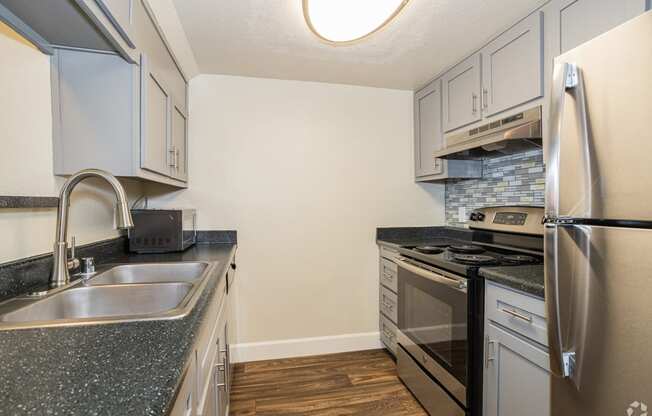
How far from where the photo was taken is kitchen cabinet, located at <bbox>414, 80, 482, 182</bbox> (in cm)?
233

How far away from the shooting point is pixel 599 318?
0.84m

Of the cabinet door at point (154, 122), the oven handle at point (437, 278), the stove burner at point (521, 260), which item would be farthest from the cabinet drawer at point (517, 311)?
the cabinet door at point (154, 122)

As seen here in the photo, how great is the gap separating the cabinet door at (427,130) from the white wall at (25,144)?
227cm

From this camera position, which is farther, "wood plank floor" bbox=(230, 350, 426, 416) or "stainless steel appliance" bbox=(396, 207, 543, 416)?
"wood plank floor" bbox=(230, 350, 426, 416)

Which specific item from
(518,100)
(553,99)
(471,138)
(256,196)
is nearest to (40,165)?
(256,196)

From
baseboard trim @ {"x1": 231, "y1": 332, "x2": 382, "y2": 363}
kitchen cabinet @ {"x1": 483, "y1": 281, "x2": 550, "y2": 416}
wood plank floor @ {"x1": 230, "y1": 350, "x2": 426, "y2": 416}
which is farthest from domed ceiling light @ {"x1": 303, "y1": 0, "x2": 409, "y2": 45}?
baseboard trim @ {"x1": 231, "y1": 332, "x2": 382, "y2": 363}

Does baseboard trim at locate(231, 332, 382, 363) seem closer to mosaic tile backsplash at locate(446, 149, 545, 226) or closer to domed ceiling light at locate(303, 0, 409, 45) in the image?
mosaic tile backsplash at locate(446, 149, 545, 226)

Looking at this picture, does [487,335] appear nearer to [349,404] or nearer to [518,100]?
[349,404]

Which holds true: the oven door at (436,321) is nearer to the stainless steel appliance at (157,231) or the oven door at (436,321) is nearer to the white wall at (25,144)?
the stainless steel appliance at (157,231)

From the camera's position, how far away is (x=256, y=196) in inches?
96.7

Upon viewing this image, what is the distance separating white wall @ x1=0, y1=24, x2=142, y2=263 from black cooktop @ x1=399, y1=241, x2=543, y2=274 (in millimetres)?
1778

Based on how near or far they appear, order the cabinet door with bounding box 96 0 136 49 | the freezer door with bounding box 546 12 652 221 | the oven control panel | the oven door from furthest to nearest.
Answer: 1. the oven control panel
2. the oven door
3. the cabinet door with bounding box 96 0 136 49
4. the freezer door with bounding box 546 12 652 221

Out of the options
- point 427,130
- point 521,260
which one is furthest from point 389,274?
point 427,130

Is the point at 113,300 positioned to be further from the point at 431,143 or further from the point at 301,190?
the point at 431,143
